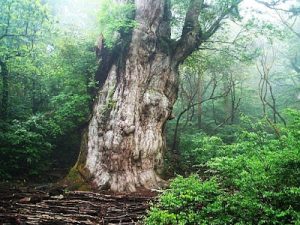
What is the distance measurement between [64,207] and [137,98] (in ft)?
13.7

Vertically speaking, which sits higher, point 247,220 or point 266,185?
point 266,185

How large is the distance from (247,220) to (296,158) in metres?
0.98

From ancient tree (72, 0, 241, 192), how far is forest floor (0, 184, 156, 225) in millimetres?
1193

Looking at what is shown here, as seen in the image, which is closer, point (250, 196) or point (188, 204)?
point (250, 196)

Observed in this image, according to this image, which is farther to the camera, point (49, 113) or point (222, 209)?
point (49, 113)

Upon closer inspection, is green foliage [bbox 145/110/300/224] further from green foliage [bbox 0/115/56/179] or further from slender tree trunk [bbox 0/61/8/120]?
slender tree trunk [bbox 0/61/8/120]

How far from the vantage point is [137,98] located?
974 cm

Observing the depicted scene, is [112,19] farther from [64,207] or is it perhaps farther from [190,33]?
[64,207]

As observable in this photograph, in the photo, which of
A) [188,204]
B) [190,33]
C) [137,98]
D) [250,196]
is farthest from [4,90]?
[250,196]

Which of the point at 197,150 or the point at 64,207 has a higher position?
the point at 197,150

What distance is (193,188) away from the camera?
15.8 ft

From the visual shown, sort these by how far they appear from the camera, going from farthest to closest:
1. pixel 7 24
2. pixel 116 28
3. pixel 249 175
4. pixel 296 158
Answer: pixel 7 24 < pixel 116 28 < pixel 249 175 < pixel 296 158

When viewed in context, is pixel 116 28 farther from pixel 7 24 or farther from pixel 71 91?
pixel 7 24

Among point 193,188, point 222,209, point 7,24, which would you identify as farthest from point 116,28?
point 222,209
